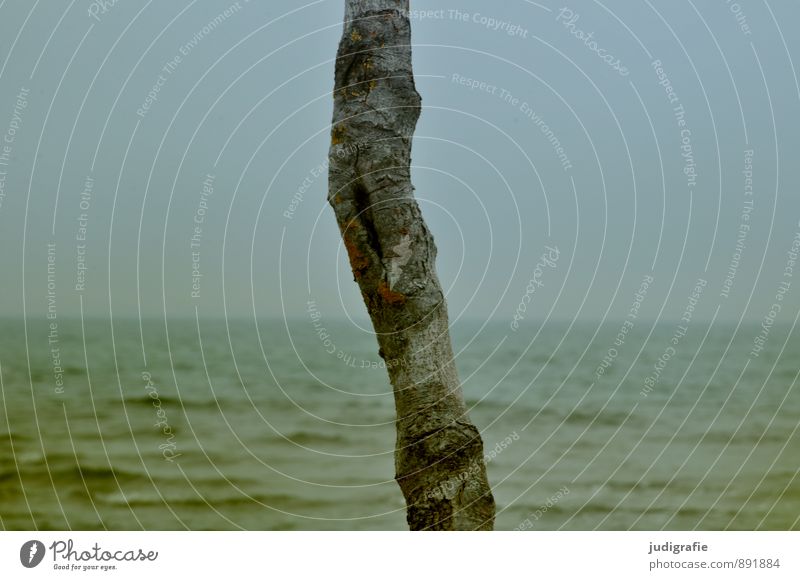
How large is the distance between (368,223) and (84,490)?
162cm

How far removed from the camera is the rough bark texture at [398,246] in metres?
1.91

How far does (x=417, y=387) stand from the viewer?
1947 mm

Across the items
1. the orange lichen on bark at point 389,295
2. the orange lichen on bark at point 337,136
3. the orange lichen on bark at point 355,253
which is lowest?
the orange lichen on bark at point 389,295

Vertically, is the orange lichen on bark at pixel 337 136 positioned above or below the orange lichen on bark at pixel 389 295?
above

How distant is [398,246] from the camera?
75.1 inches

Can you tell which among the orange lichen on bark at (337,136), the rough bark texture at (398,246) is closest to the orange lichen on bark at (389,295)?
the rough bark texture at (398,246)

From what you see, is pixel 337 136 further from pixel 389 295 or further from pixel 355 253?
→ pixel 389 295

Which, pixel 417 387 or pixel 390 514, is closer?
pixel 417 387

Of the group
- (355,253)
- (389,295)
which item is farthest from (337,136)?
(389,295)

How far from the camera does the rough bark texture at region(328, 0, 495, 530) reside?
1.91 m

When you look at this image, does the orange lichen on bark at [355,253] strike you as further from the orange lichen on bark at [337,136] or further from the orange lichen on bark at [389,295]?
the orange lichen on bark at [337,136]
